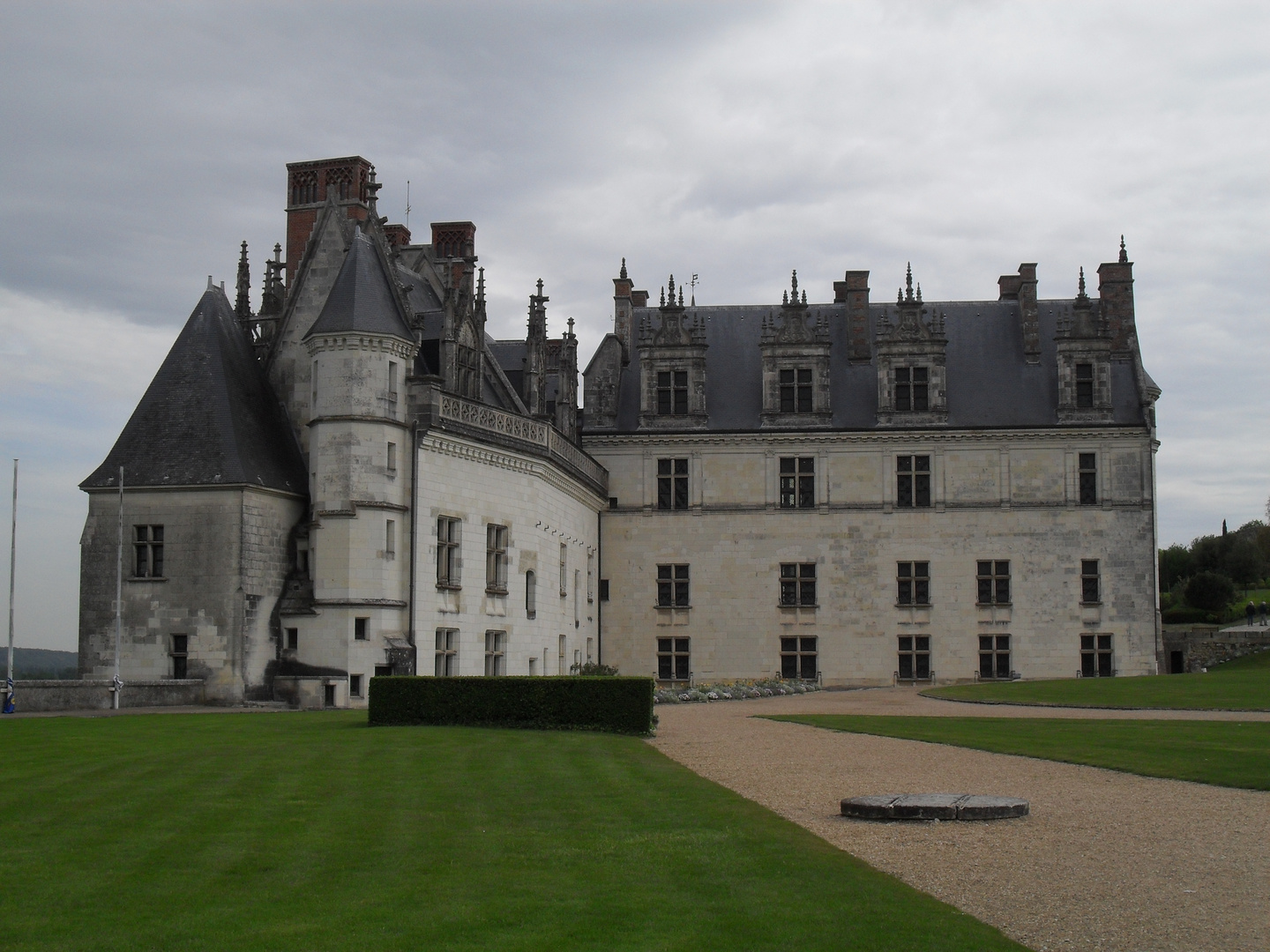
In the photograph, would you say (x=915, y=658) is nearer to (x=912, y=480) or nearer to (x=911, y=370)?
(x=912, y=480)

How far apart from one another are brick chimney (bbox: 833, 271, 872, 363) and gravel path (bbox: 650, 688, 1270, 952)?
24.6 m

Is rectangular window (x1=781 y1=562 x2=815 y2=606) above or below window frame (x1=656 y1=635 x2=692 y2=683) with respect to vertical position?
above

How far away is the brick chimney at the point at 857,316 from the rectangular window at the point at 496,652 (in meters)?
17.1

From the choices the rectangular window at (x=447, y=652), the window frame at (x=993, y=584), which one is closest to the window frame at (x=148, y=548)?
the rectangular window at (x=447, y=652)

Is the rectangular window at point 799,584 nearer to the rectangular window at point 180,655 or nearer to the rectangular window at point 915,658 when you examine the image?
the rectangular window at point 915,658

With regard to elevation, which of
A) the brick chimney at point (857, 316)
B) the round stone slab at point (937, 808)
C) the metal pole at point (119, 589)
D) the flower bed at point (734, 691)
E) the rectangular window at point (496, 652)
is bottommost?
the flower bed at point (734, 691)

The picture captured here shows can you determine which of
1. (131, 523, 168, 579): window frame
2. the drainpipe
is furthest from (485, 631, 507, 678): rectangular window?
(131, 523, 168, 579): window frame

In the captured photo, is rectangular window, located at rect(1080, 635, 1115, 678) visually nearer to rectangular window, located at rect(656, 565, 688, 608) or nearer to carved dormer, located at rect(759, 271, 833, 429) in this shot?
carved dormer, located at rect(759, 271, 833, 429)

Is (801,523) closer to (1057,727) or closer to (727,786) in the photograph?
(1057,727)

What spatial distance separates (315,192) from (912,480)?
64.5 ft

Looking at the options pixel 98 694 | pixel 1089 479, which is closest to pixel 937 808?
pixel 98 694

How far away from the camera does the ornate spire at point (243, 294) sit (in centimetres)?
3092

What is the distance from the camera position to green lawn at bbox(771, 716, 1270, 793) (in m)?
15.3

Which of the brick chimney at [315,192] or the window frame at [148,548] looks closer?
the window frame at [148,548]
